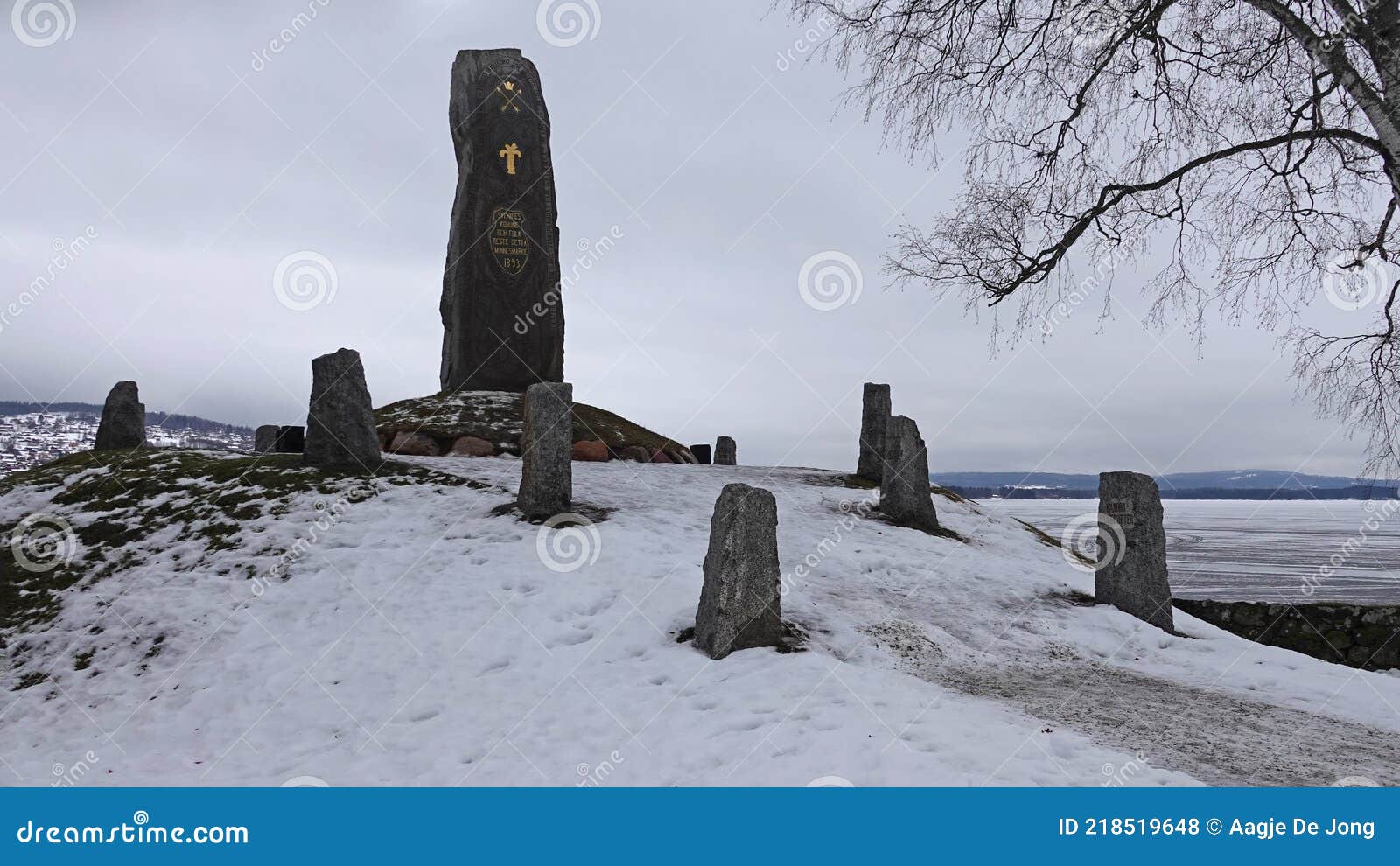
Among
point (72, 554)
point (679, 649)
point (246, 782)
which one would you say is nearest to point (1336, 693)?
point (679, 649)

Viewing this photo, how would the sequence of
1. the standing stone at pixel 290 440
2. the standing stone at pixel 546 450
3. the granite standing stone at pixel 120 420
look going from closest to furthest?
the standing stone at pixel 546 450, the granite standing stone at pixel 120 420, the standing stone at pixel 290 440

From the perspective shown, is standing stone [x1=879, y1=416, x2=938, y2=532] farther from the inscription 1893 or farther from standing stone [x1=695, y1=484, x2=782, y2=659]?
the inscription 1893

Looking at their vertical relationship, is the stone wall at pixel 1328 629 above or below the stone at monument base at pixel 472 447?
below

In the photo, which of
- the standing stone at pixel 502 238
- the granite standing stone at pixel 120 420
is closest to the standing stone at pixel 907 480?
the standing stone at pixel 502 238

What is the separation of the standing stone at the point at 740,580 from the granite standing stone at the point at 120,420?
10988mm

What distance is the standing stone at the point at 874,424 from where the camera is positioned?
1444cm

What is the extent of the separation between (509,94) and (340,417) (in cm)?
1024

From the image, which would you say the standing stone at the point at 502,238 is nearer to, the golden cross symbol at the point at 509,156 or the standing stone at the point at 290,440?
the golden cross symbol at the point at 509,156

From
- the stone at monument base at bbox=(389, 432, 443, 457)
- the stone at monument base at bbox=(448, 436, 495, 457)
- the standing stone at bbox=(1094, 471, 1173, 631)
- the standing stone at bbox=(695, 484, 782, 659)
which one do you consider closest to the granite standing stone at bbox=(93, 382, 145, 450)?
the stone at monument base at bbox=(389, 432, 443, 457)

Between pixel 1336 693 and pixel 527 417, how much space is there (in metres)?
9.00

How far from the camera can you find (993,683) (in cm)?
723

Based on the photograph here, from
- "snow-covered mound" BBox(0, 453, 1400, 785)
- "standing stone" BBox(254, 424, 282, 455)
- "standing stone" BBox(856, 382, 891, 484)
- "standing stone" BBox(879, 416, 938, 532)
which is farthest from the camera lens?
"standing stone" BBox(254, 424, 282, 455)

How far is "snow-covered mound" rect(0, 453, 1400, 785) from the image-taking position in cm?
556

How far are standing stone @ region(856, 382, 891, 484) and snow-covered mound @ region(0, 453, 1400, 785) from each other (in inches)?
115
